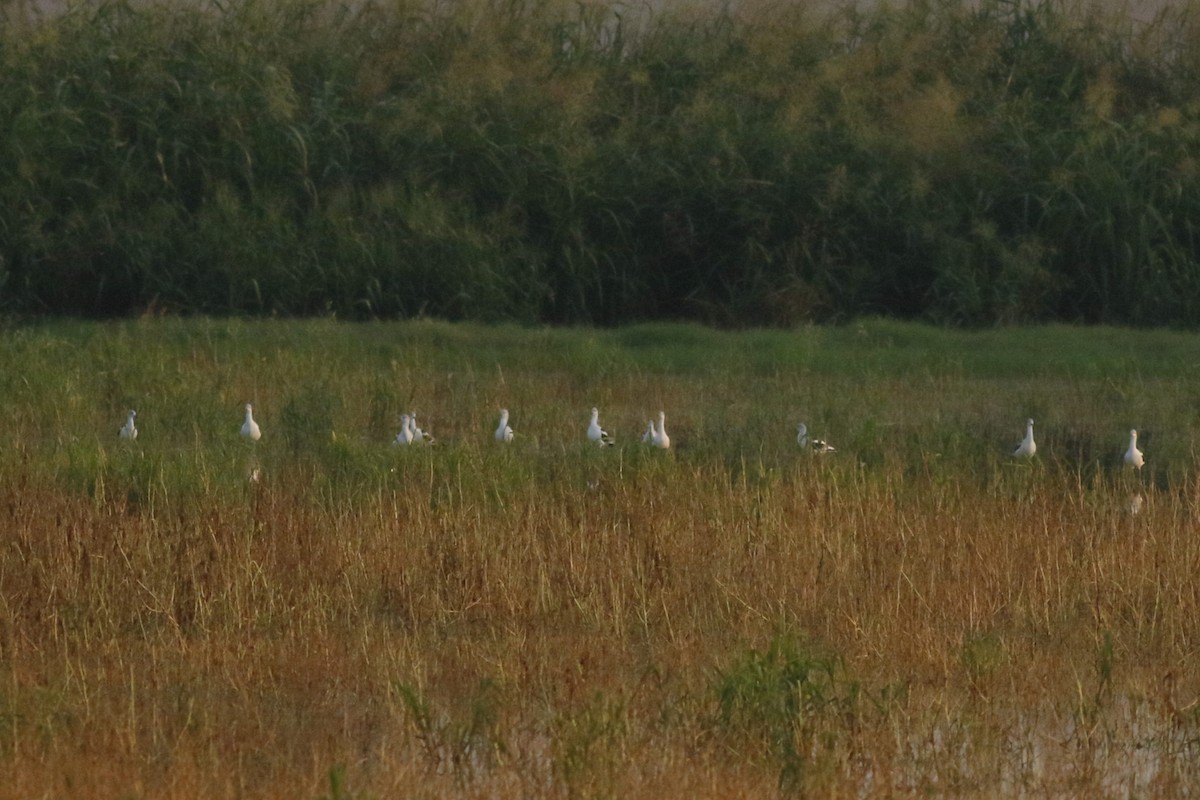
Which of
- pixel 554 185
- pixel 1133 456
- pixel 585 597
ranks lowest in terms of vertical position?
pixel 585 597

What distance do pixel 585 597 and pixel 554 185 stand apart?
771 centimetres

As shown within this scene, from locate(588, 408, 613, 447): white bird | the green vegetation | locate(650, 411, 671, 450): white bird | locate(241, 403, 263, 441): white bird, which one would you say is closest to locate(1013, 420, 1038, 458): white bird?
locate(650, 411, 671, 450): white bird

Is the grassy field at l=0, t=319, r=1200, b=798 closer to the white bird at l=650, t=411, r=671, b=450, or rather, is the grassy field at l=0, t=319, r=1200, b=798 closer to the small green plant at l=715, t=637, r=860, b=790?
the small green plant at l=715, t=637, r=860, b=790

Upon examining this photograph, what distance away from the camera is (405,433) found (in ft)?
26.4

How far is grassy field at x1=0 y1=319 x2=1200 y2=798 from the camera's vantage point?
444 centimetres

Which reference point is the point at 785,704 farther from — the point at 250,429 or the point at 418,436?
the point at 250,429

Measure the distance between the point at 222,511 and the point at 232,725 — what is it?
6.39ft

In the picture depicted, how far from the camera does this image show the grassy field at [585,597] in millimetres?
4438

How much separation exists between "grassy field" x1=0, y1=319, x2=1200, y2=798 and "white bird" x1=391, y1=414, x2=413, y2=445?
98mm

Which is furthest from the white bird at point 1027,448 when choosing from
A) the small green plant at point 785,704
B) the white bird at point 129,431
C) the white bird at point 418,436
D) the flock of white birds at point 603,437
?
the white bird at point 129,431

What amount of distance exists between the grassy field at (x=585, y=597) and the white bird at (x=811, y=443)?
0.44 feet

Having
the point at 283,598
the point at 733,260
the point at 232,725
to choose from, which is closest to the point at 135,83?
the point at 733,260

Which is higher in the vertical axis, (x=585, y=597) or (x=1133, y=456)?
(x=1133, y=456)

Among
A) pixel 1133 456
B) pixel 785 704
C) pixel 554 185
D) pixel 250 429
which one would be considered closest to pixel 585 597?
pixel 785 704
